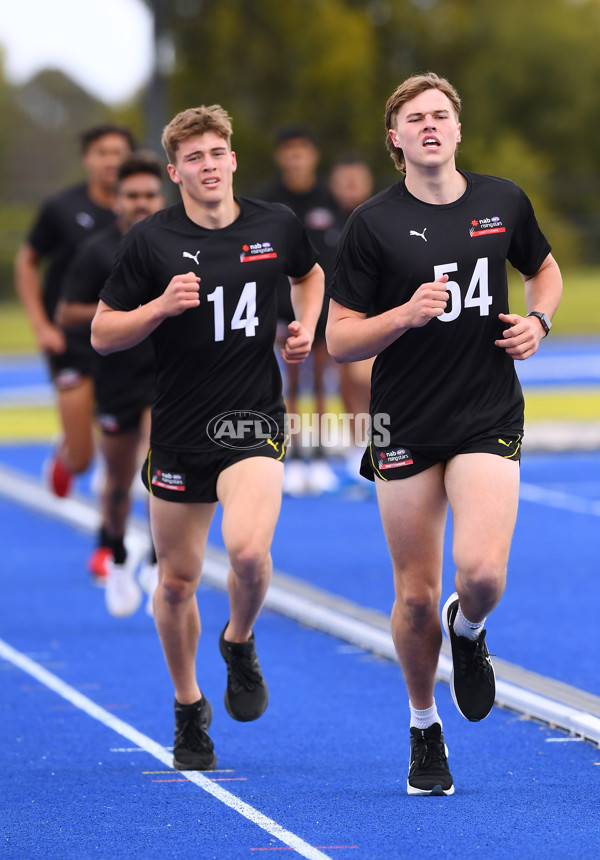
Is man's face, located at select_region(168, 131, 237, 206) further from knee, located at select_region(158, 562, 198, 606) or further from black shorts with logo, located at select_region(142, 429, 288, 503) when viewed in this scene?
knee, located at select_region(158, 562, 198, 606)

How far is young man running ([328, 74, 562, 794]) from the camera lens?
519 centimetres

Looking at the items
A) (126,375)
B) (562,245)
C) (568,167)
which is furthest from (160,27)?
(568,167)

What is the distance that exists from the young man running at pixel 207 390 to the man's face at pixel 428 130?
2.65ft

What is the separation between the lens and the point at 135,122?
48469 millimetres

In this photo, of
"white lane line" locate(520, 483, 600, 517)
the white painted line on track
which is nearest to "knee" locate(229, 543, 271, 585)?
the white painted line on track

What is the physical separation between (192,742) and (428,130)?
7.73 ft

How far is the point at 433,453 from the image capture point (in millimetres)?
5277

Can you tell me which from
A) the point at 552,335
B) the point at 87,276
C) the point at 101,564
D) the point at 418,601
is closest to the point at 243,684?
the point at 418,601

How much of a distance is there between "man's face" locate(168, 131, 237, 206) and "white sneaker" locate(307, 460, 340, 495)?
26.7ft

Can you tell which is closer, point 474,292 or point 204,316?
point 474,292

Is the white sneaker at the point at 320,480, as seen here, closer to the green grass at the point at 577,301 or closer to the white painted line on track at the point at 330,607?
the white painted line on track at the point at 330,607

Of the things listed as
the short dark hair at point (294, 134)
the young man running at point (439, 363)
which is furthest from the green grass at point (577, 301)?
the young man running at point (439, 363)

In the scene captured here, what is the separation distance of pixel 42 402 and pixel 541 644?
1650 centimetres

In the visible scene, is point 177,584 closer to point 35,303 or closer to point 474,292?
point 474,292
